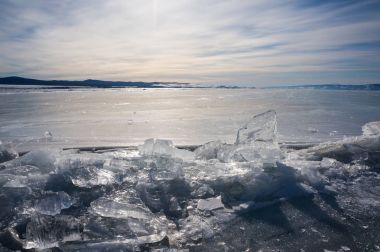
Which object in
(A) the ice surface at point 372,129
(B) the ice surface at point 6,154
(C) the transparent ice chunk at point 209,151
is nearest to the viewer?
(B) the ice surface at point 6,154

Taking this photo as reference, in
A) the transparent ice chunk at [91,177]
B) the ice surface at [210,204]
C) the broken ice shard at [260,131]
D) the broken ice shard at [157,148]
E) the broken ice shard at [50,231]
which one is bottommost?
the ice surface at [210,204]

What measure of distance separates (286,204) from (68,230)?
1.72 meters

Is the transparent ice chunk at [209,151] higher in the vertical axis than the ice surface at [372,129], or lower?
lower

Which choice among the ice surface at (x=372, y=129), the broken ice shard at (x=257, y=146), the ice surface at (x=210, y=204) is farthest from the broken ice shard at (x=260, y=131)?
the ice surface at (x=372, y=129)

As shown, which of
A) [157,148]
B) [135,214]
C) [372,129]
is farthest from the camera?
[372,129]

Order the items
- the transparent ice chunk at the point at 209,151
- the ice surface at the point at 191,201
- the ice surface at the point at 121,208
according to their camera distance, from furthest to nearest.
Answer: the transparent ice chunk at the point at 209,151 → the ice surface at the point at 121,208 → the ice surface at the point at 191,201

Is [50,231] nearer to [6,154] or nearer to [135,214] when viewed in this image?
[135,214]

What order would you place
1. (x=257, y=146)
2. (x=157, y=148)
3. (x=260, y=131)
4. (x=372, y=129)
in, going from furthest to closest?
(x=372, y=129) → (x=260, y=131) → (x=257, y=146) → (x=157, y=148)

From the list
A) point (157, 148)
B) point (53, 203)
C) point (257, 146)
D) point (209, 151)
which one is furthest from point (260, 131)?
point (53, 203)

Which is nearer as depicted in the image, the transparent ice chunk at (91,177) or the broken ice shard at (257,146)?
the transparent ice chunk at (91,177)

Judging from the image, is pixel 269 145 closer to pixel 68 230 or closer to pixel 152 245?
pixel 152 245

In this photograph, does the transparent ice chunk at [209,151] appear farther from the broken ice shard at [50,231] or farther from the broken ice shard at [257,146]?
the broken ice shard at [50,231]

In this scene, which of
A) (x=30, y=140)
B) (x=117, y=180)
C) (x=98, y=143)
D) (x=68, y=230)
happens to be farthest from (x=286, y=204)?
(x=30, y=140)

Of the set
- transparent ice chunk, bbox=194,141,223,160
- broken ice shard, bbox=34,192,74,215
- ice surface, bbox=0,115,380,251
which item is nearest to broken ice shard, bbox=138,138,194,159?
ice surface, bbox=0,115,380,251
